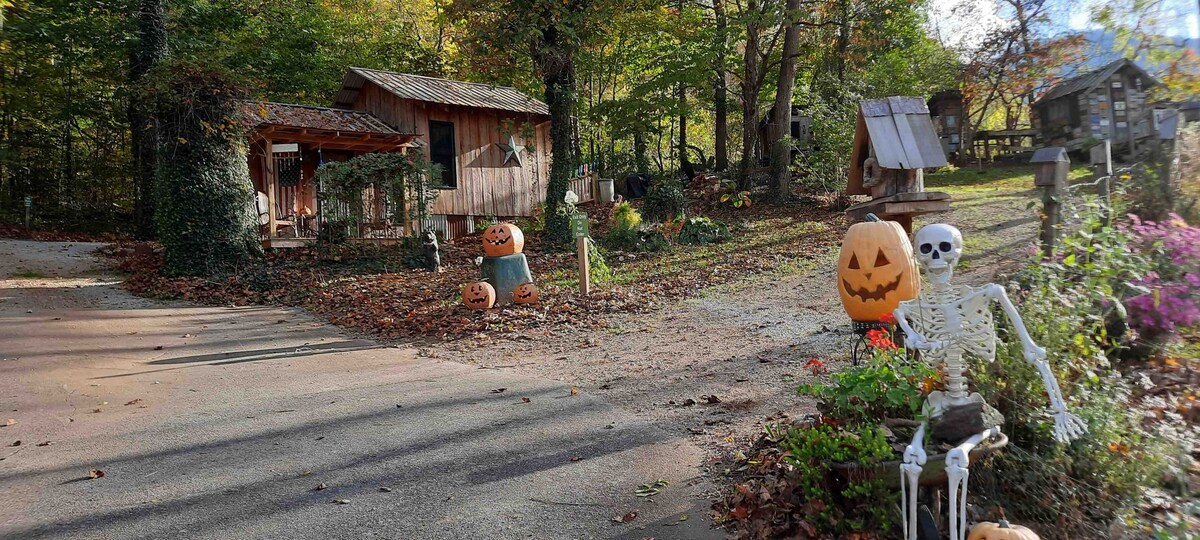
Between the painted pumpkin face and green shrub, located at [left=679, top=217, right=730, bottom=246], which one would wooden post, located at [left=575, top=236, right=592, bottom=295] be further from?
green shrub, located at [left=679, top=217, right=730, bottom=246]

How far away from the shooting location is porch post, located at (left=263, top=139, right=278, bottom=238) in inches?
643

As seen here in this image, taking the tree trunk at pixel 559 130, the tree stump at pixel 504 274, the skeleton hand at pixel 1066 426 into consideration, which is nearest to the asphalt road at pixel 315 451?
the skeleton hand at pixel 1066 426

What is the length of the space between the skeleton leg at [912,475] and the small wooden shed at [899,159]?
4.39 meters

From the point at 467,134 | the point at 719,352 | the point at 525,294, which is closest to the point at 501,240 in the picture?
the point at 525,294

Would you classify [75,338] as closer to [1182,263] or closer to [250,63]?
[1182,263]

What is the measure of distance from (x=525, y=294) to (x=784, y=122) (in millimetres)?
11607

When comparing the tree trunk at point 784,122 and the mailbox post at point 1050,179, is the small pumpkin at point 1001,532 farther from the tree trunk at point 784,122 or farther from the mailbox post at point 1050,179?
the tree trunk at point 784,122

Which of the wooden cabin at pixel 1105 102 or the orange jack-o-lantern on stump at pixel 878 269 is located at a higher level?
the wooden cabin at pixel 1105 102

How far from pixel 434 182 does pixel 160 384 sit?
30.5ft

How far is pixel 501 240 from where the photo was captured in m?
10.5

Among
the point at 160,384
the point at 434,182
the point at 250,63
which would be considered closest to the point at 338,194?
the point at 434,182

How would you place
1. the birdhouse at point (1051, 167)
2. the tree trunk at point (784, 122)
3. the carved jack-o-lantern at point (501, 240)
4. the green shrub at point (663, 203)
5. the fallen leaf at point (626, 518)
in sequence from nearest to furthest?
1. the fallen leaf at point (626, 518)
2. the birdhouse at point (1051, 167)
3. the carved jack-o-lantern at point (501, 240)
4. the green shrub at point (663, 203)
5. the tree trunk at point (784, 122)

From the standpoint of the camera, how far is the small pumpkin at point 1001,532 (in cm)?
277

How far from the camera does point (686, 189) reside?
23.6 meters
